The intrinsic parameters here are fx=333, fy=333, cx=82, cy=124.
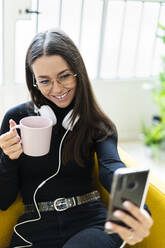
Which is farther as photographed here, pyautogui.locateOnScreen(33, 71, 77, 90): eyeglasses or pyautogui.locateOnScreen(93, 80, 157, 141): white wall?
pyautogui.locateOnScreen(93, 80, 157, 141): white wall

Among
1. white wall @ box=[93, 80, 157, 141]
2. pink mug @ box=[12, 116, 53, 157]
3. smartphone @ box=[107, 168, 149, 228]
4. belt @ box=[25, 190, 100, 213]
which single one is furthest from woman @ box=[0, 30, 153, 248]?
white wall @ box=[93, 80, 157, 141]

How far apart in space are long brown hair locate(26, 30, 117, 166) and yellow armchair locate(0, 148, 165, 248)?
188 mm

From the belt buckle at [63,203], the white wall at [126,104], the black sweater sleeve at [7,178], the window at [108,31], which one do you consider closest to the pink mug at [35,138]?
the black sweater sleeve at [7,178]

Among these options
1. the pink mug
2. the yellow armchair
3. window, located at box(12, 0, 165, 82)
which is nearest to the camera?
the pink mug

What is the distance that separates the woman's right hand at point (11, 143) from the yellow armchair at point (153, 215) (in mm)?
319

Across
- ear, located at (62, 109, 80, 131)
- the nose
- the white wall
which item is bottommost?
the white wall

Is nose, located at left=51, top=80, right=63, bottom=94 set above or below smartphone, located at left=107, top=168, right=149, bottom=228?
above

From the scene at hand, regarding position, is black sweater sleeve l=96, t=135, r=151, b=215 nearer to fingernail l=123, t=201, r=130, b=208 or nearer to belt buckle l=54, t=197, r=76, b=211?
belt buckle l=54, t=197, r=76, b=211

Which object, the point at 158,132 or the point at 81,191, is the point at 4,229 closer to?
the point at 81,191

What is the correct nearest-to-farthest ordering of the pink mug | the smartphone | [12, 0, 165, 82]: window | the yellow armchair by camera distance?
the smartphone
the pink mug
the yellow armchair
[12, 0, 165, 82]: window

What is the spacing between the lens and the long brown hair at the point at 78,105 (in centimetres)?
118

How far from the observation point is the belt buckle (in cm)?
123

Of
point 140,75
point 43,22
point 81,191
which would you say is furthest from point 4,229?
point 140,75

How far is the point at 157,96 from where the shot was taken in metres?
2.61
